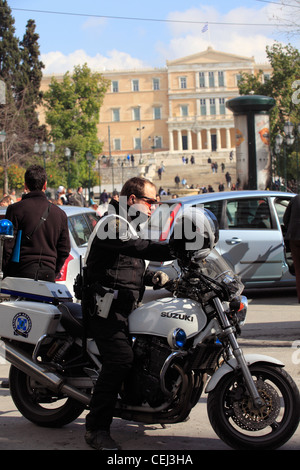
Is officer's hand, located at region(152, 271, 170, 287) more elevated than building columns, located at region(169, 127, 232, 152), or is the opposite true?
building columns, located at region(169, 127, 232, 152)

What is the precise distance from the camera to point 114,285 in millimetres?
3889

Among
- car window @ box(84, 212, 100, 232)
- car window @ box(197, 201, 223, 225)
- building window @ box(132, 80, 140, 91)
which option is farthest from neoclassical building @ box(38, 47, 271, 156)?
car window @ box(197, 201, 223, 225)

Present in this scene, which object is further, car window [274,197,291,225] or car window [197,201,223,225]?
car window [274,197,291,225]

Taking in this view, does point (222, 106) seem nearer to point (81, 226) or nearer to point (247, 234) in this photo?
point (247, 234)

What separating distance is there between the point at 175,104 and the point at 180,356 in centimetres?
11502

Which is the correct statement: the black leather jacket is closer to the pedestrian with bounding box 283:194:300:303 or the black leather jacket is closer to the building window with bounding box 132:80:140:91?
the pedestrian with bounding box 283:194:300:303

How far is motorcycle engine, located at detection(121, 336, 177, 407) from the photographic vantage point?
375 centimetres

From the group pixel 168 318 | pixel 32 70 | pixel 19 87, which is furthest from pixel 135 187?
pixel 32 70

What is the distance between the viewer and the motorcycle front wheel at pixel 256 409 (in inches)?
145

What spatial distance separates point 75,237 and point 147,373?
210 inches

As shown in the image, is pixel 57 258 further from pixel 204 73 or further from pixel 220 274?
pixel 204 73

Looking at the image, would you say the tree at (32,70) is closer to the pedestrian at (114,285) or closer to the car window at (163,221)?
the car window at (163,221)

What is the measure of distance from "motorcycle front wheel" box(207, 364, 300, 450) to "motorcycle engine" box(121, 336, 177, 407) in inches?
11.9
